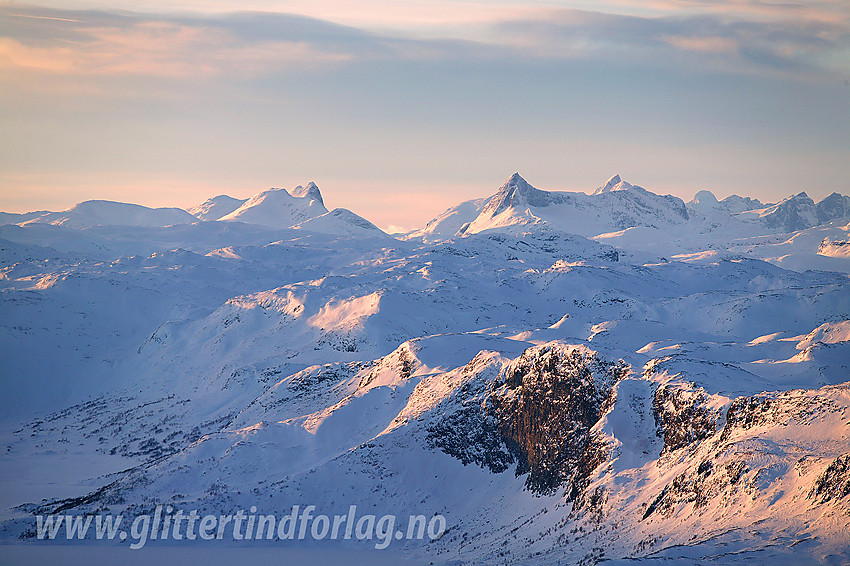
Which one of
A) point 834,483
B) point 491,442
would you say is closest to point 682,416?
point 834,483

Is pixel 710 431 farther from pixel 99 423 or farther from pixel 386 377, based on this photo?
pixel 99 423

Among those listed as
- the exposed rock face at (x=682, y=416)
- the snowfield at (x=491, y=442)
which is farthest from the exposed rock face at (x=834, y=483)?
the exposed rock face at (x=682, y=416)

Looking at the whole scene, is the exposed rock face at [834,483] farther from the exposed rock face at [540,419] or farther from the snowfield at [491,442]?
the exposed rock face at [540,419]

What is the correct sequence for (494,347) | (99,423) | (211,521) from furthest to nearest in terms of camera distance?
(99,423) < (494,347) < (211,521)

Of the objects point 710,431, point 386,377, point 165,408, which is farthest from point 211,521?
point 165,408

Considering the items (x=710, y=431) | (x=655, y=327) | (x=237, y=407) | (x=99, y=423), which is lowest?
(x=99, y=423)

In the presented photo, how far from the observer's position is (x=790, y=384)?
71125 millimetres

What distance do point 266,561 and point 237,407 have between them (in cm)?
6727

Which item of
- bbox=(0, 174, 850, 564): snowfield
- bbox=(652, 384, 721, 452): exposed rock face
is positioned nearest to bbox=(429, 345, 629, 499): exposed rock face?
bbox=(0, 174, 850, 564): snowfield

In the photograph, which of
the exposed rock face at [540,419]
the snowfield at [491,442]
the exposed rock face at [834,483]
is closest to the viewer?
the exposed rock face at [834,483]

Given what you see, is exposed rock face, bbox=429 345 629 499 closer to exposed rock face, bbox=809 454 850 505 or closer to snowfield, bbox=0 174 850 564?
snowfield, bbox=0 174 850 564

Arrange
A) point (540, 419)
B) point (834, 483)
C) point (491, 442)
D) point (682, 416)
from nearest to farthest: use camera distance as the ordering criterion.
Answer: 1. point (834, 483)
2. point (682, 416)
3. point (540, 419)
4. point (491, 442)

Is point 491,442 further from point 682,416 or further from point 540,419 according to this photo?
point 682,416

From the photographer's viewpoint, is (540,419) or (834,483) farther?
(540,419)
